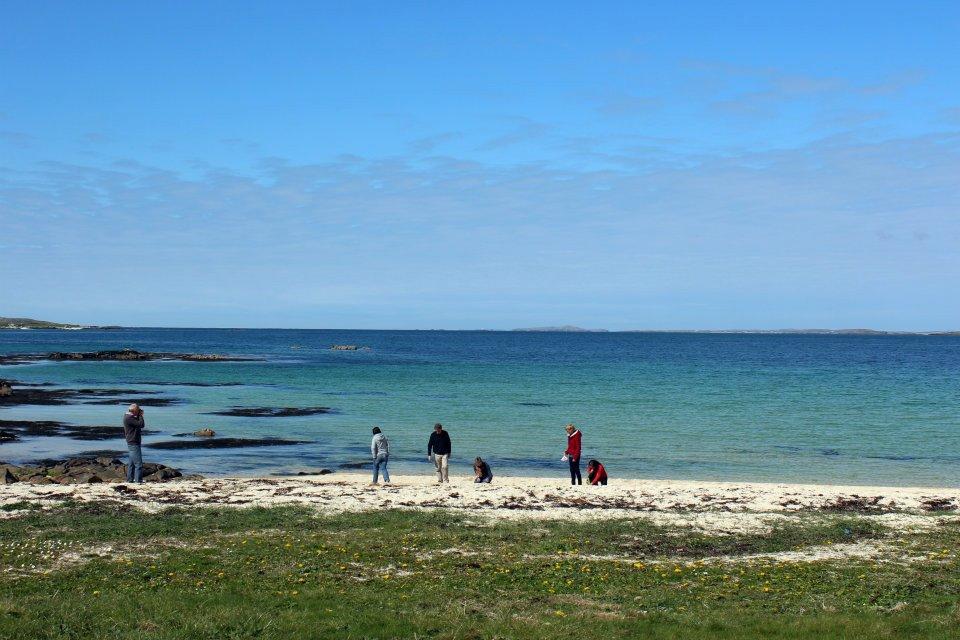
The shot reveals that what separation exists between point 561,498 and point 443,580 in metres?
11.0

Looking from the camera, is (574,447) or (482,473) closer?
(574,447)

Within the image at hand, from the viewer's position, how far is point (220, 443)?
4222 centimetres

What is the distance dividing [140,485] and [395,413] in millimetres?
30380

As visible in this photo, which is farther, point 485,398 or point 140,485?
point 485,398

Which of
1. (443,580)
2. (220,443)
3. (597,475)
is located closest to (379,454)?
(597,475)

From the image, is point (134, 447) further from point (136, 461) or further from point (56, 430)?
point (56, 430)

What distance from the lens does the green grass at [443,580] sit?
11789 millimetres

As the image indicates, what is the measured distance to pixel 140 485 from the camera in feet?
87.0

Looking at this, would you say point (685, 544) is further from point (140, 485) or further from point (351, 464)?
point (351, 464)

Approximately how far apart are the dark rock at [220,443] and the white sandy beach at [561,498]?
12616 mm

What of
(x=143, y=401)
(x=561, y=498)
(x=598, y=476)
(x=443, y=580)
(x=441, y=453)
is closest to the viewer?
(x=443, y=580)

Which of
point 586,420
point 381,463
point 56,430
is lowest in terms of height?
point 56,430

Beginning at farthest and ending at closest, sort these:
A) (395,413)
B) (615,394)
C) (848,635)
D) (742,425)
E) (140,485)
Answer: (615,394)
(395,413)
(742,425)
(140,485)
(848,635)

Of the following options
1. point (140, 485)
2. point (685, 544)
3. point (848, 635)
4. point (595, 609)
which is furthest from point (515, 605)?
point (140, 485)
